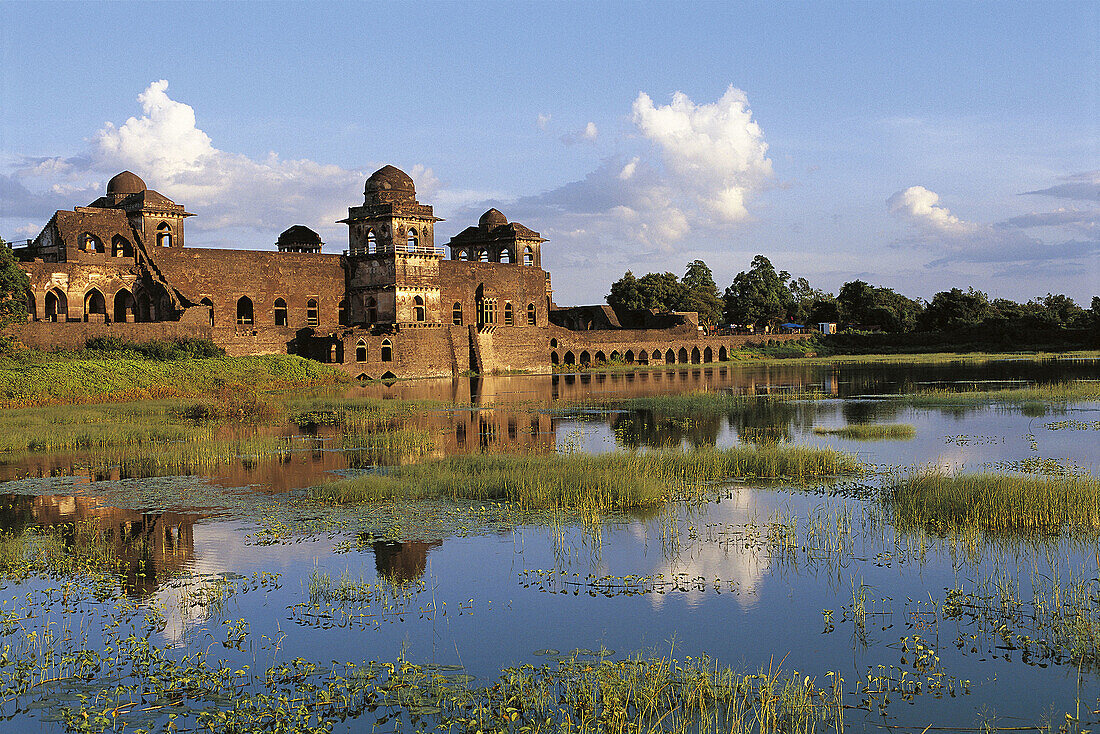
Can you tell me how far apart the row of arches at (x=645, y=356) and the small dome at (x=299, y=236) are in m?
16.1

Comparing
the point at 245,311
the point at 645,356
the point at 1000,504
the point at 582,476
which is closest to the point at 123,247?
the point at 245,311

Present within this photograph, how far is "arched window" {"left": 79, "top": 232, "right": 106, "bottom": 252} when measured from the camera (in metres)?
44.3

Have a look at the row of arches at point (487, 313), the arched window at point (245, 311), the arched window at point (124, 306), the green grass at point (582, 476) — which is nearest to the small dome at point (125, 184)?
the arched window at point (124, 306)

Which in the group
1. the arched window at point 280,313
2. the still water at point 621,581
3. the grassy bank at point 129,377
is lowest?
the still water at point 621,581

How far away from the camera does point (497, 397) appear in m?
35.1

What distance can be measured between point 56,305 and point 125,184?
8.57 metres

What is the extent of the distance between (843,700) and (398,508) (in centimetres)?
739

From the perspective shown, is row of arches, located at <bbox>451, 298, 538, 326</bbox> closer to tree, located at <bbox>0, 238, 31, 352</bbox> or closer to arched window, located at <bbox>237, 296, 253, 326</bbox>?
arched window, located at <bbox>237, 296, 253, 326</bbox>

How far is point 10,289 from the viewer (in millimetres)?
36000

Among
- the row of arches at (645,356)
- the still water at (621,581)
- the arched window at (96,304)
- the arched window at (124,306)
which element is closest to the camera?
the still water at (621,581)

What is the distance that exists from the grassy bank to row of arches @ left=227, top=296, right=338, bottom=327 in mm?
8851

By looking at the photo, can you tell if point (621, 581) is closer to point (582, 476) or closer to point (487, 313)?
point (582, 476)

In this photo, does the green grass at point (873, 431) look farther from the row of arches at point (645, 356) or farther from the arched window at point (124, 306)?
the row of arches at point (645, 356)

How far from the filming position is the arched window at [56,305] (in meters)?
Result: 42.1
